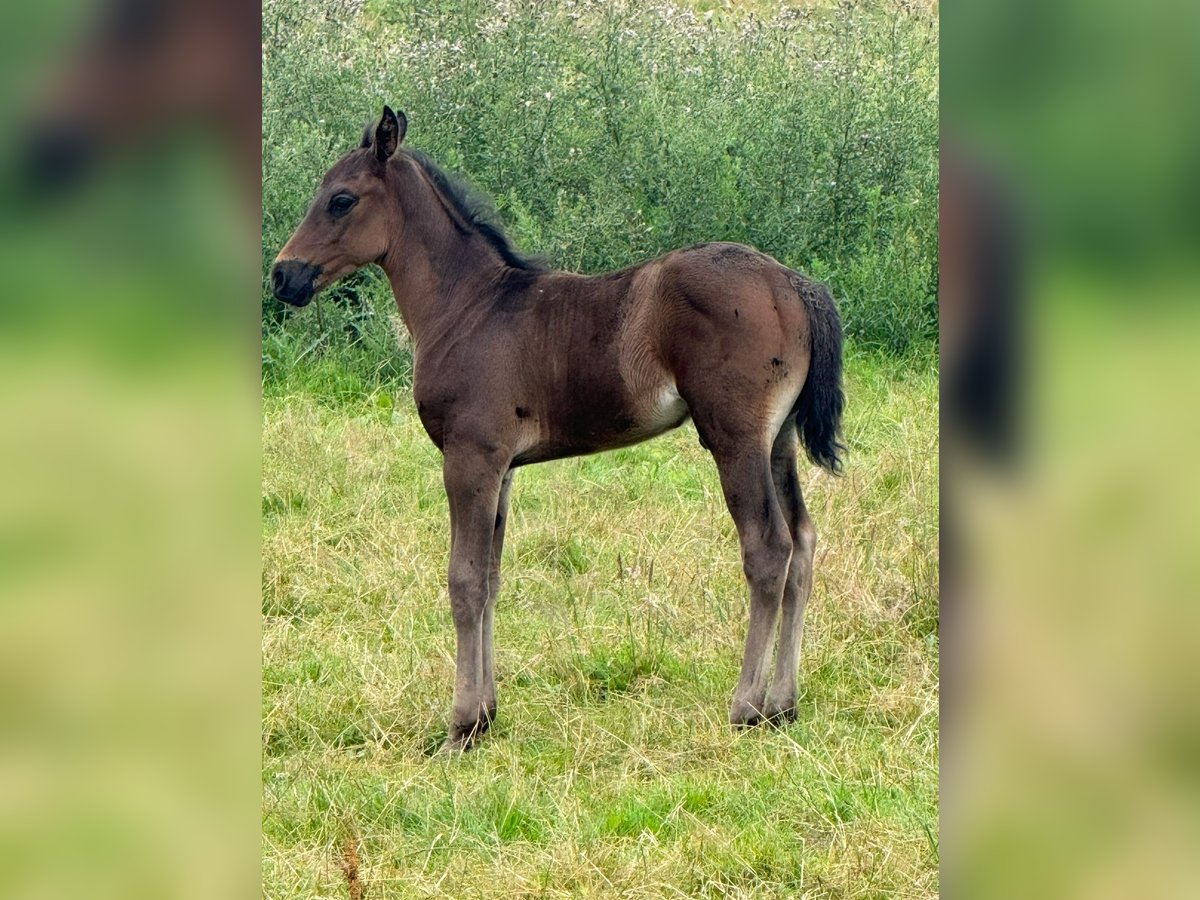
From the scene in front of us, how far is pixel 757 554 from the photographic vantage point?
184 inches

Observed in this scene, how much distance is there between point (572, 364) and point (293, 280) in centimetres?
116

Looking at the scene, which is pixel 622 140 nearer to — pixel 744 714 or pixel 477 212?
pixel 477 212

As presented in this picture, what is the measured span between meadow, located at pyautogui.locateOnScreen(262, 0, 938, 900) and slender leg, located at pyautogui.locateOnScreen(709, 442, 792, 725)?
0.18 meters

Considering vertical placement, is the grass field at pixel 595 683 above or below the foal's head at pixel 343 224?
below

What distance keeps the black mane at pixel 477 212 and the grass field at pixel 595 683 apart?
1446 millimetres

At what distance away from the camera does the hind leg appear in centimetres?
478

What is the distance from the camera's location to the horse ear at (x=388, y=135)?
5.05 meters

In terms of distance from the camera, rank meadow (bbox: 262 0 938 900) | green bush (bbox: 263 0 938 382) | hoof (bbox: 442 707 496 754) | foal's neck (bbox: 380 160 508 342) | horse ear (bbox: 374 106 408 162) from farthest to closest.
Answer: green bush (bbox: 263 0 938 382), foal's neck (bbox: 380 160 508 342), horse ear (bbox: 374 106 408 162), hoof (bbox: 442 707 496 754), meadow (bbox: 262 0 938 900)
